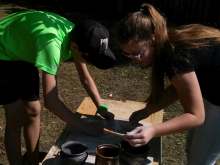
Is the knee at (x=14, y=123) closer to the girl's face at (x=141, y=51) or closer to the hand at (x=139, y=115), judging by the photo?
the hand at (x=139, y=115)

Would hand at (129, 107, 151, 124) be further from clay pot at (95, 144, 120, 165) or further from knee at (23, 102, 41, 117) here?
knee at (23, 102, 41, 117)

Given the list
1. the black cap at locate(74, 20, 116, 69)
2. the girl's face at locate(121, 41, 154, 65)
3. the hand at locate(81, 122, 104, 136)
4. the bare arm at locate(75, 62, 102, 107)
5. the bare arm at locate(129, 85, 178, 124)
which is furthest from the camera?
the bare arm at locate(75, 62, 102, 107)

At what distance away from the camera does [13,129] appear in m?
2.72

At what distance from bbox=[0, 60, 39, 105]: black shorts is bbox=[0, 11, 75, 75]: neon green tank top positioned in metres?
0.09

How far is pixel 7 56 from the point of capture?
250 cm

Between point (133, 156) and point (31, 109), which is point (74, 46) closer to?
point (31, 109)

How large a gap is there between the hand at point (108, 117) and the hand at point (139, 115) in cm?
16

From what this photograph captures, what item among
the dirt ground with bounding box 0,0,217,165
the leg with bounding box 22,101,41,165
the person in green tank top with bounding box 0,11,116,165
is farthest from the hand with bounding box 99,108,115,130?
the dirt ground with bounding box 0,0,217,165

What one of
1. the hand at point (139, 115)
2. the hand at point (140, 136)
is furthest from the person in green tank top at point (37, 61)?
the hand at point (140, 136)

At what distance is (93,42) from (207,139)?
1100mm

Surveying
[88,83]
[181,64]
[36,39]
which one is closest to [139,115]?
[88,83]

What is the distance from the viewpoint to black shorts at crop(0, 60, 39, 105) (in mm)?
2535

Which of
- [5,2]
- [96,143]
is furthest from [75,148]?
[5,2]

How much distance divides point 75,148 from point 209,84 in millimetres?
1042
